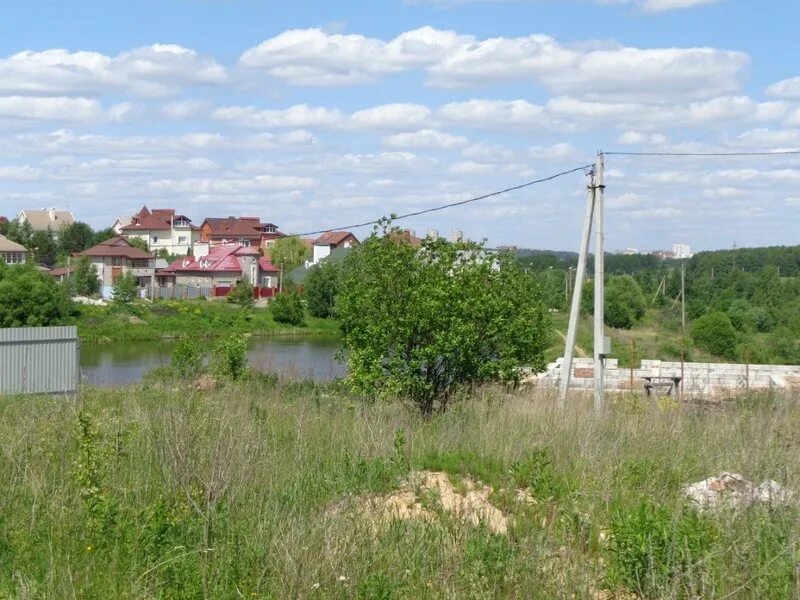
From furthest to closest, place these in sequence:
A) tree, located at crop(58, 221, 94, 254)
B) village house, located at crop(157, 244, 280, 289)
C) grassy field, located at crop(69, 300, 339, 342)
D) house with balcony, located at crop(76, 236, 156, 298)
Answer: tree, located at crop(58, 221, 94, 254), village house, located at crop(157, 244, 280, 289), house with balcony, located at crop(76, 236, 156, 298), grassy field, located at crop(69, 300, 339, 342)

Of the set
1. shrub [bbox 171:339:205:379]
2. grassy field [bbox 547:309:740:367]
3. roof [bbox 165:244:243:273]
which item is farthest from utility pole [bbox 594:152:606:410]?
roof [bbox 165:244:243:273]

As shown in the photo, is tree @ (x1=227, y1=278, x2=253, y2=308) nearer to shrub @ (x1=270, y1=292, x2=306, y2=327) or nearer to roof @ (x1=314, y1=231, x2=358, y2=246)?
shrub @ (x1=270, y1=292, x2=306, y2=327)

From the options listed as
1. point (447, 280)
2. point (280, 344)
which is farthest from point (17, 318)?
point (447, 280)

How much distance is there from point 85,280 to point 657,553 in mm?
61963

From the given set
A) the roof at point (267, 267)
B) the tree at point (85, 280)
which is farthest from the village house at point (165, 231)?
the tree at point (85, 280)

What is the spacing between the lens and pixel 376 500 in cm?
635

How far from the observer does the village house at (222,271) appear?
7756cm

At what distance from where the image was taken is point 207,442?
22.1 feet

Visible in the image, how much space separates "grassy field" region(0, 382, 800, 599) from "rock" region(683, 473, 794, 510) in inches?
4.6

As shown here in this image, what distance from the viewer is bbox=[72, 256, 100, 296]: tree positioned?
62.1m

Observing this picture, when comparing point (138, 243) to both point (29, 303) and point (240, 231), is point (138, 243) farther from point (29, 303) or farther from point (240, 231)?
point (29, 303)

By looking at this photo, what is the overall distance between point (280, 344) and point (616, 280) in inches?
886

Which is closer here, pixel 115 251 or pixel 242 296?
pixel 242 296

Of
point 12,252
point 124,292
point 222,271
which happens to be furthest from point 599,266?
point 12,252
